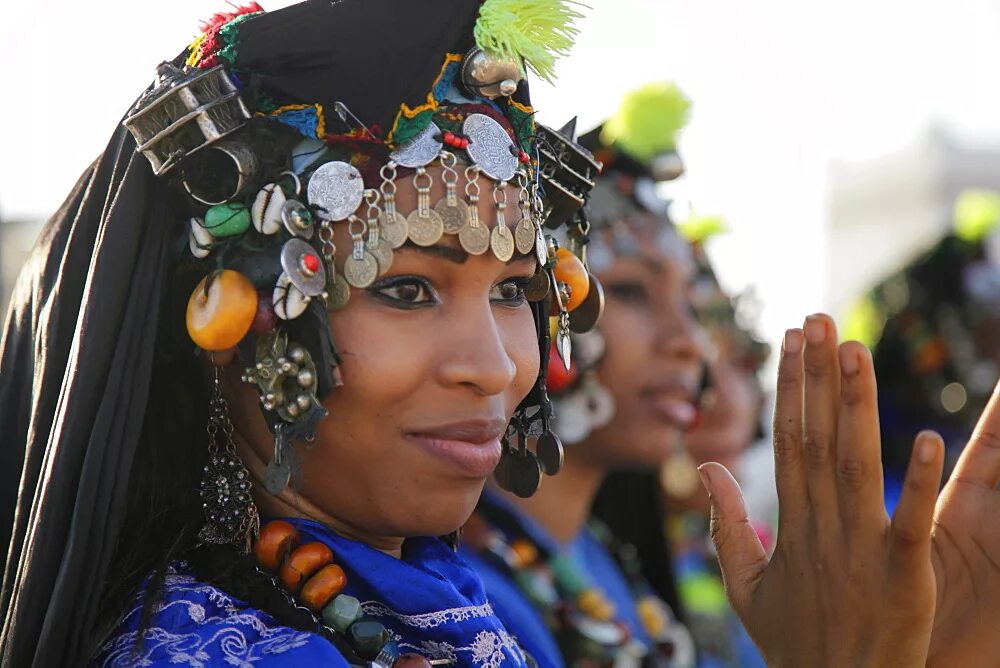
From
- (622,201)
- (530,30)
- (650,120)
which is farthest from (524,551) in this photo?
(530,30)

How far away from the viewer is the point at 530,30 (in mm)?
2564

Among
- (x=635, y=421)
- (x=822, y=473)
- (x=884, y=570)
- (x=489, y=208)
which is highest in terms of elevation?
(x=489, y=208)

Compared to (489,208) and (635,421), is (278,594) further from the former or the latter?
(635,421)

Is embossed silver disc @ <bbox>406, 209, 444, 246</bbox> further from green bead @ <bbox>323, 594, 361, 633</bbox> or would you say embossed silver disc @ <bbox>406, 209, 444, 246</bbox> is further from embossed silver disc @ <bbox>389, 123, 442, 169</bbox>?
green bead @ <bbox>323, 594, 361, 633</bbox>

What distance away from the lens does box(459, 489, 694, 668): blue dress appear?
331 cm

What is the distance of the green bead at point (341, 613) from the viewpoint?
7.74ft

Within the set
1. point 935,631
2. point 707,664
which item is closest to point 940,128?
point 707,664

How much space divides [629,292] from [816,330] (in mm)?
2473

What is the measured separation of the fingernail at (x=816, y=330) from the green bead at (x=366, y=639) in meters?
0.97

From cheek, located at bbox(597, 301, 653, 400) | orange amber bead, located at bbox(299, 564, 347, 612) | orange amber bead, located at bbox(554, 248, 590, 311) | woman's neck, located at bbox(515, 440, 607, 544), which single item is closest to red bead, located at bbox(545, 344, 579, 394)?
cheek, located at bbox(597, 301, 653, 400)

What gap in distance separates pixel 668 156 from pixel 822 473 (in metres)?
2.75

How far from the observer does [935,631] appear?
261 centimetres

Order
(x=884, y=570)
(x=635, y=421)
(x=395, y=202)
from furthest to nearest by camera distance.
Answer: (x=635, y=421)
(x=395, y=202)
(x=884, y=570)

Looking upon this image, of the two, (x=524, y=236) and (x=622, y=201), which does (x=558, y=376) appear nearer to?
(x=622, y=201)
